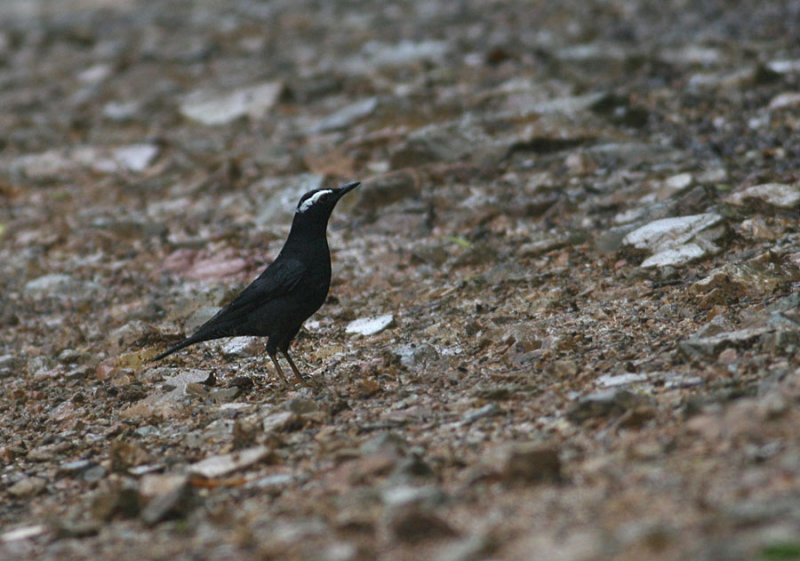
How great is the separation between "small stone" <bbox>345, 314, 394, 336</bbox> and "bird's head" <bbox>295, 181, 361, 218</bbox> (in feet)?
2.68

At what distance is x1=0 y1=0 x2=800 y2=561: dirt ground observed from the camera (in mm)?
4125

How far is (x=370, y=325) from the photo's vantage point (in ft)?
25.0

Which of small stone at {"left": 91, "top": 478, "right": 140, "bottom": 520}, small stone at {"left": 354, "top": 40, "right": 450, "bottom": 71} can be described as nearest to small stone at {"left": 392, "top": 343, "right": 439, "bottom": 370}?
small stone at {"left": 91, "top": 478, "right": 140, "bottom": 520}

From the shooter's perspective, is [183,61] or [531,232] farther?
[183,61]

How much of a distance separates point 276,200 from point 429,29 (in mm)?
5599

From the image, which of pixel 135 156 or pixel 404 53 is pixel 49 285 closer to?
pixel 135 156

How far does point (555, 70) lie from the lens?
12109mm

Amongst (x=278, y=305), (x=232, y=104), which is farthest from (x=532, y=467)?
(x=232, y=104)

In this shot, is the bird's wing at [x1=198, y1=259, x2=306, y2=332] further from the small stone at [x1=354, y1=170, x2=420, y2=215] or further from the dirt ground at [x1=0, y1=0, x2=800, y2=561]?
the small stone at [x1=354, y1=170, x2=420, y2=215]

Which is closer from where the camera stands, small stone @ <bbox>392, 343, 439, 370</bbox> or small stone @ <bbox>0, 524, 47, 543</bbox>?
small stone @ <bbox>0, 524, 47, 543</bbox>

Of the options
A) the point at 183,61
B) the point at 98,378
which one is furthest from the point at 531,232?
the point at 183,61

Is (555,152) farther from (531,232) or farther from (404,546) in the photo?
(404,546)

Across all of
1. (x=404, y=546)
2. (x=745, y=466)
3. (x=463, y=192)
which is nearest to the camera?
(x=404, y=546)

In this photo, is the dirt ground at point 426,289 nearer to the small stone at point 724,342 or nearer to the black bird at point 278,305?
the small stone at point 724,342
